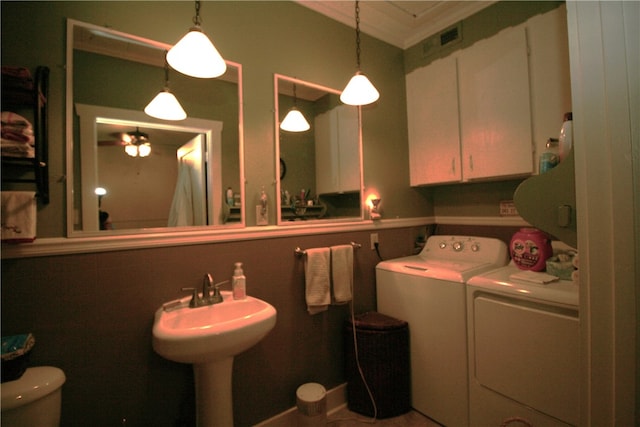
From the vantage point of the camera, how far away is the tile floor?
5.43 ft

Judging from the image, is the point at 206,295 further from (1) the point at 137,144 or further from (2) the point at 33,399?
(1) the point at 137,144

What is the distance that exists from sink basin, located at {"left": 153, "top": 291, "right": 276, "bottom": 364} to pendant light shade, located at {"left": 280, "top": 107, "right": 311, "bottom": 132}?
1133mm

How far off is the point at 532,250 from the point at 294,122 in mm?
1687

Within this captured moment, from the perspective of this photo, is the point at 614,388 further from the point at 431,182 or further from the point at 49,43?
the point at 49,43

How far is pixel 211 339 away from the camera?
1.02m

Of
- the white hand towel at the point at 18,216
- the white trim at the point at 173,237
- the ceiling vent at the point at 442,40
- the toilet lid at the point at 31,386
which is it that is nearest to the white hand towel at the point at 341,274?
the white trim at the point at 173,237

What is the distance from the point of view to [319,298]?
5.55ft

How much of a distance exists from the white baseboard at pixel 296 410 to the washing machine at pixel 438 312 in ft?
1.55

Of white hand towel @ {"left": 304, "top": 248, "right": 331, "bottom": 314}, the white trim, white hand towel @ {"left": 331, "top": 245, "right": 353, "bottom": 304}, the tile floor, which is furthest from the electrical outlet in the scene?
the tile floor

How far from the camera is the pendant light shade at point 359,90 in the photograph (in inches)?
59.1

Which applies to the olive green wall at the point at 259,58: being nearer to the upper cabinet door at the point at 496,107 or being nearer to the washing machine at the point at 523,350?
the upper cabinet door at the point at 496,107

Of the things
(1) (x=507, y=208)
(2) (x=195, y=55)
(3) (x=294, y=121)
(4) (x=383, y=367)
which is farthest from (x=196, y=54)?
(1) (x=507, y=208)

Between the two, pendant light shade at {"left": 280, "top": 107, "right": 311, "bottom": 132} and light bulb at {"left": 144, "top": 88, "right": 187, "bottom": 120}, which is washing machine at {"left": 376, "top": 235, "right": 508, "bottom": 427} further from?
light bulb at {"left": 144, "top": 88, "right": 187, "bottom": 120}

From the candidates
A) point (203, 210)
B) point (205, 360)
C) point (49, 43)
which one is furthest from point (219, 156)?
point (205, 360)
